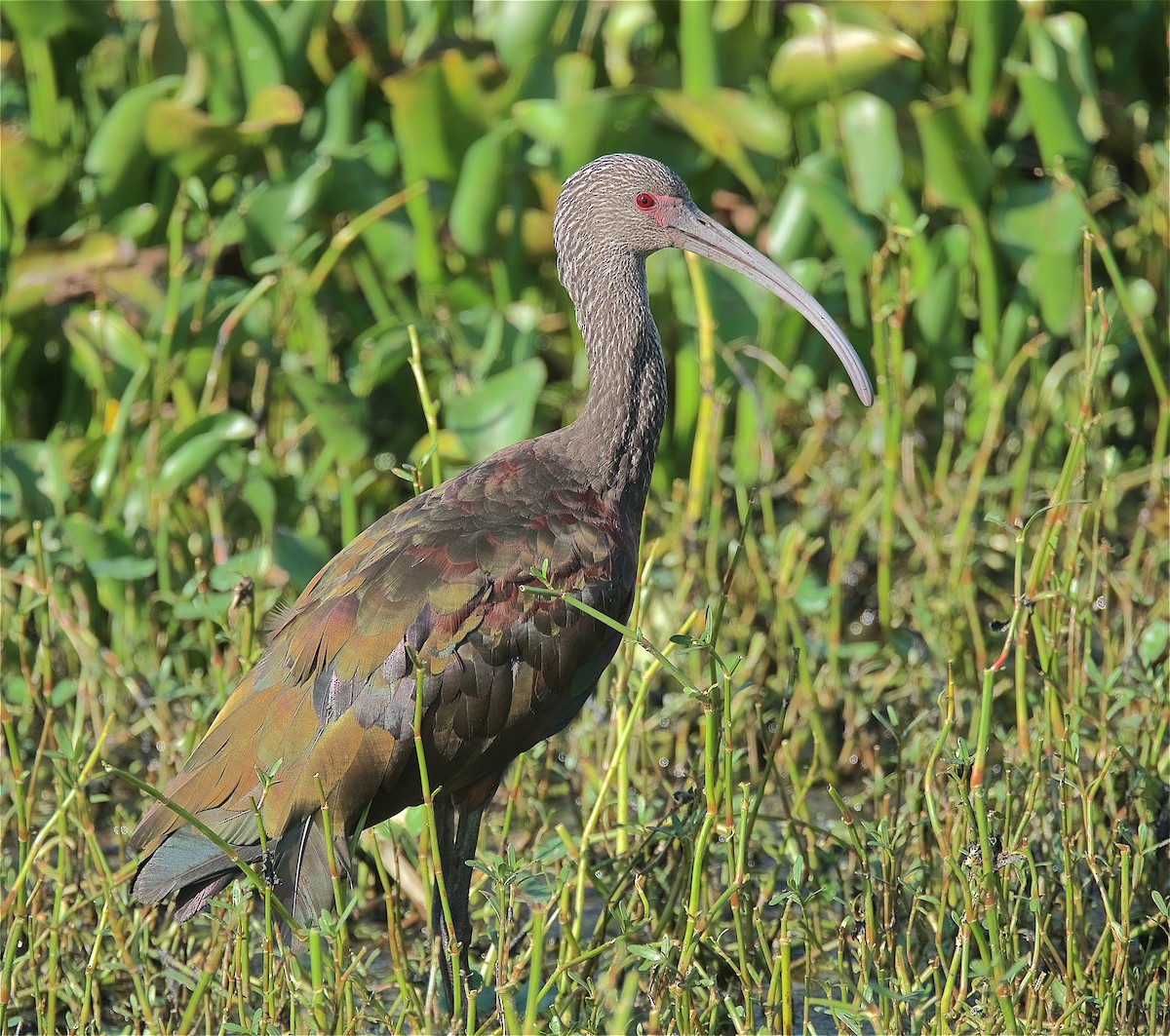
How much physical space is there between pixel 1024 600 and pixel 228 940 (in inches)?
58.7

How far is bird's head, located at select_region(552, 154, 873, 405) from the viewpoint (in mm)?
3154

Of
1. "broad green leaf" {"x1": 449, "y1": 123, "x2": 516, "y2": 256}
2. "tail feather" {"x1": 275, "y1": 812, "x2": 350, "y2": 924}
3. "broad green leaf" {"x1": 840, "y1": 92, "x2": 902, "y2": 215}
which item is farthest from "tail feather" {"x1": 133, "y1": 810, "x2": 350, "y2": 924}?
"broad green leaf" {"x1": 840, "y1": 92, "x2": 902, "y2": 215}

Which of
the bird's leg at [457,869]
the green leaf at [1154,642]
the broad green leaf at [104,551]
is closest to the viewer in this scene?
the bird's leg at [457,869]

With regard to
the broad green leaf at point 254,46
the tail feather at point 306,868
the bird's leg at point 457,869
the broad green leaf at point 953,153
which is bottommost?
the bird's leg at point 457,869

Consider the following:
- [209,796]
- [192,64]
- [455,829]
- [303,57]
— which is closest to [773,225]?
[303,57]

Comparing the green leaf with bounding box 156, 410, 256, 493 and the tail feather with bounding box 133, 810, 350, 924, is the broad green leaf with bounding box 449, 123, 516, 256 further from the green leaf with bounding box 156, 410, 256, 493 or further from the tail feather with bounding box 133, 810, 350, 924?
the tail feather with bounding box 133, 810, 350, 924

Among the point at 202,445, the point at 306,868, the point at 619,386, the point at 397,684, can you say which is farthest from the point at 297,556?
the point at 306,868

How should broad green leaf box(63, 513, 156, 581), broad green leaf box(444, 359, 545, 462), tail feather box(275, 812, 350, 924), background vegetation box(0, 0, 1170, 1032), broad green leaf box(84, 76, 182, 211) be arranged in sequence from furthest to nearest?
1. broad green leaf box(84, 76, 182, 211)
2. broad green leaf box(444, 359, 545, 462)
3. broad green leaf box(63, 513, 156, 581)
4. background vegetation box(0, 0, 1170, 1032)
5. tail feather box(275, 812, 350, 924)

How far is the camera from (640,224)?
Answer: 319cm

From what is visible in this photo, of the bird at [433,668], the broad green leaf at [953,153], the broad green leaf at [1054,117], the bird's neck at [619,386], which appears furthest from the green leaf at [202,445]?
the broad green leaf at [1054,117]

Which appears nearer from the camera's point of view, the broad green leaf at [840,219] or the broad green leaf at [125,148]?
the broad green leaf at [840,219]

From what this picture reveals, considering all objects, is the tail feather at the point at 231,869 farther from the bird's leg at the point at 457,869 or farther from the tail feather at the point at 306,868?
the bird's leg at the point at 457,869

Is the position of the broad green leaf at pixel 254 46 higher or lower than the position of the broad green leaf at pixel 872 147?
higher

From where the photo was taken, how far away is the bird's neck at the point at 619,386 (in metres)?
3.06
